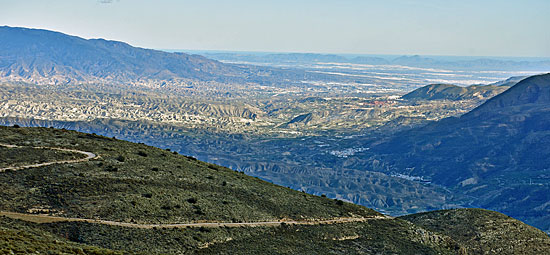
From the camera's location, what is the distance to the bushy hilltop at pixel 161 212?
141 ft

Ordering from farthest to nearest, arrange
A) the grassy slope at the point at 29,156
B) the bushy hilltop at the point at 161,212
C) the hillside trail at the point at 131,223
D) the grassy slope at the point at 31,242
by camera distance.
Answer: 1. the grassy slope at the point at 29,156
2. the hillside trail at the point at 131,223
3. the bushy hilltop at the point at 161,212
4. the grassy slope at the point at 31,242

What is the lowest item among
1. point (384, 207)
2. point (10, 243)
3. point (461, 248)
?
point (384, 207)

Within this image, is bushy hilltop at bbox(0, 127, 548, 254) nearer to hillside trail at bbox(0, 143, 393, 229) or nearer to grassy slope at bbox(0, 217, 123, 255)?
grassy slope at bbox(0, 217, 123, 255)

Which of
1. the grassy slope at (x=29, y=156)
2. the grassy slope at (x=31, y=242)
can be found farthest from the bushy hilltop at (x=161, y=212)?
the grassy slope at (x=29, y=156)

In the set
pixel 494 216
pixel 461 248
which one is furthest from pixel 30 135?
pixel 494 216

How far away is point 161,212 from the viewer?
51062 mm

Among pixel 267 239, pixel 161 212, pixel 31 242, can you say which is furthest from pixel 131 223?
pixel 31 242

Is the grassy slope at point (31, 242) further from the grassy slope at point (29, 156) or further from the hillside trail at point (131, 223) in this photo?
the grassy slope at point (29, 156)

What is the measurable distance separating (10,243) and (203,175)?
121 ft

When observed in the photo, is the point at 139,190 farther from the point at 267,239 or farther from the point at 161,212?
the point at 267,239

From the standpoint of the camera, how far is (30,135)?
71000 millimetres

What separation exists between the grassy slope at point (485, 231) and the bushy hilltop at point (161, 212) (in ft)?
3.16

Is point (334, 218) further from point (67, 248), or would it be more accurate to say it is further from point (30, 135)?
point (30, 135)

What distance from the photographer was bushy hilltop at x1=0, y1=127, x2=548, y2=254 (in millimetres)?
43000
